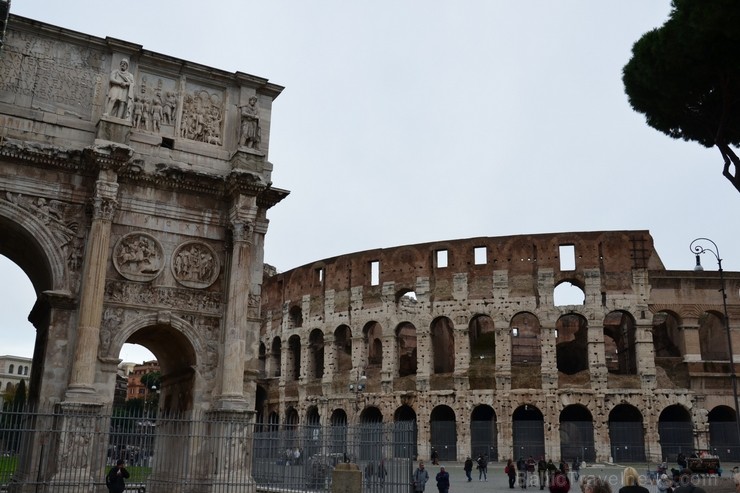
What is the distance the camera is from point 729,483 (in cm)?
1727

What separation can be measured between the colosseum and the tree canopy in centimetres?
1810

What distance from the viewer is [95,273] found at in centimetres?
1375

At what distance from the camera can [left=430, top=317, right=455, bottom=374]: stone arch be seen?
3741 cm

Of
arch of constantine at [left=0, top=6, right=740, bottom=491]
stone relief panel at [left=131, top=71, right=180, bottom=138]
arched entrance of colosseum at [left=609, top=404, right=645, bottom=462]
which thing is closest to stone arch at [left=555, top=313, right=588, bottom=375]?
arched entrance of colosseum at [left=609, top=404, right=645, bottom=462]

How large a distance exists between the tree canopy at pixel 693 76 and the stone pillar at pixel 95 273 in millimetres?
10351

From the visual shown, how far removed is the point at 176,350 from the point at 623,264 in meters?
23.2

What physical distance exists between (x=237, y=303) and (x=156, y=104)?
4.75 m

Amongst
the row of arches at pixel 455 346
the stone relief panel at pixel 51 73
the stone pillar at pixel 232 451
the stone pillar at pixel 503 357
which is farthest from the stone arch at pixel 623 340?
the stone relief panel at pixel 51 73

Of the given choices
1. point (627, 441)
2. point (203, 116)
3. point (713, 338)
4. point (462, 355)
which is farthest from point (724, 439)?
point (203, 116)

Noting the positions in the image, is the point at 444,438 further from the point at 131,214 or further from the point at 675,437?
the point at 131,214

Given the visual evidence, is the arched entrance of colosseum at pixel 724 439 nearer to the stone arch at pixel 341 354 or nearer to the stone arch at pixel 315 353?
the stone arch at pixel 341 354

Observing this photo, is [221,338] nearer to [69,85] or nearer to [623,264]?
[69,85]

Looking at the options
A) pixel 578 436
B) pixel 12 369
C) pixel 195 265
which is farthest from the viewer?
pixel 12 369

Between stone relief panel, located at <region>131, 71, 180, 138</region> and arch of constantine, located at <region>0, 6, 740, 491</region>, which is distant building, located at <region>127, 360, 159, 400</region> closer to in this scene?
arch of constantine, located at <region>0, 6, 740, 491</region>
